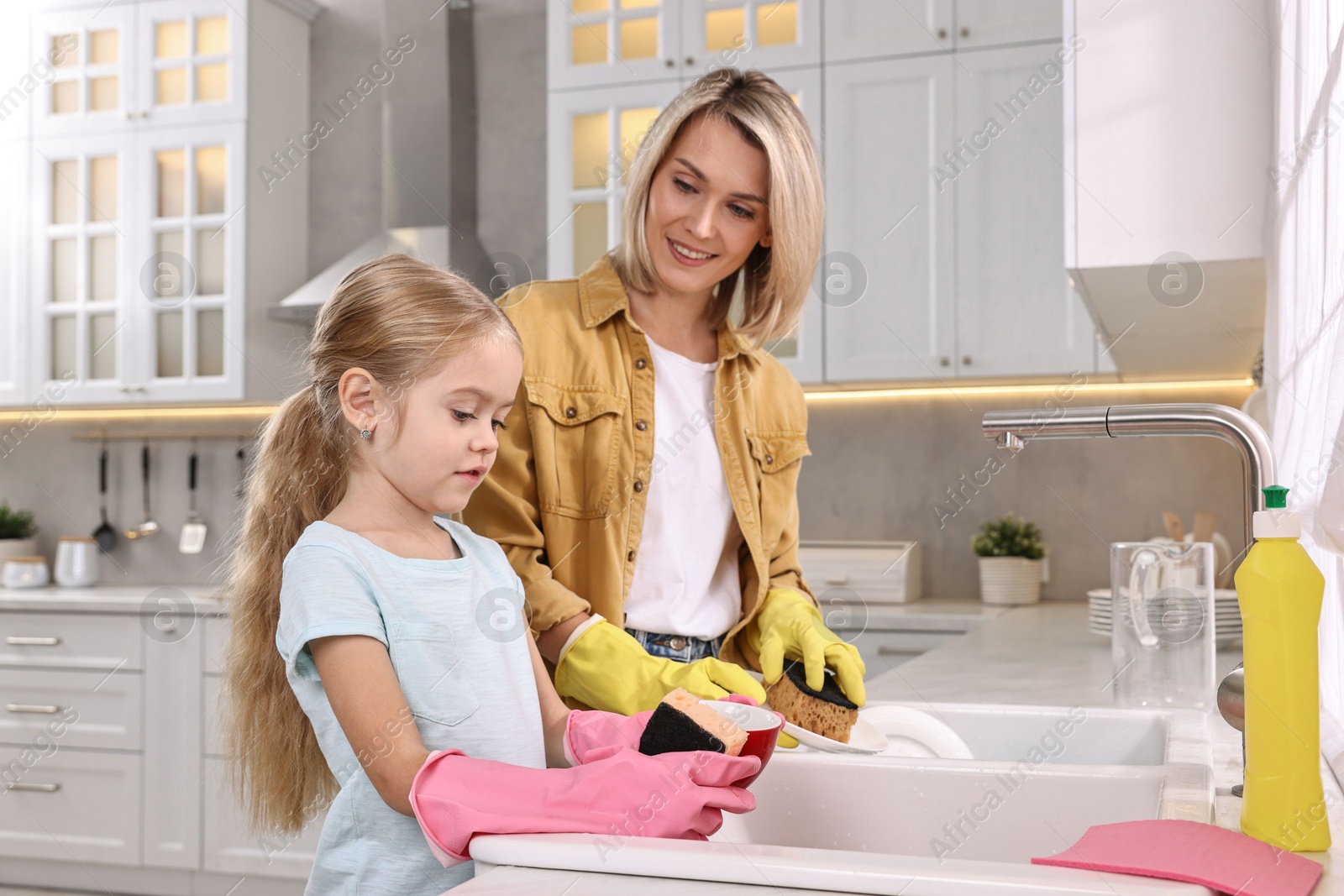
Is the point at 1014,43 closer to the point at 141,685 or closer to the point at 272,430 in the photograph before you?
the point at 272,430

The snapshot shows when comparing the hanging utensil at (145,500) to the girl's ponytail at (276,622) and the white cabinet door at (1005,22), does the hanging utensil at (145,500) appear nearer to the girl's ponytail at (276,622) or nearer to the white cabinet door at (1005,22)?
the white cabinet door at (1005,22)

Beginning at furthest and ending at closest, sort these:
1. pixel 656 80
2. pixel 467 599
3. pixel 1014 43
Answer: pixel 656 80, pixel 1014 43, pixel 467 599

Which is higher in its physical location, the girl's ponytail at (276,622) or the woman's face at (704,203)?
the woman's face at (704,203)

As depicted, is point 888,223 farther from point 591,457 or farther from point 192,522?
point 192,522

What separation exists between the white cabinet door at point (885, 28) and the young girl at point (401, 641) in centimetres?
198

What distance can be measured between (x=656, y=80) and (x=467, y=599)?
2.13 meters

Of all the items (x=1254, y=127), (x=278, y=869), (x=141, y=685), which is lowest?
(x=278, y=869)

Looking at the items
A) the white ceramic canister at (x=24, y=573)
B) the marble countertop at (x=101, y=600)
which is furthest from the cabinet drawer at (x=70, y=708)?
the white ceramic canister at (x=24, y=573)

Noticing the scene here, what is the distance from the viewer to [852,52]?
261 centimetres

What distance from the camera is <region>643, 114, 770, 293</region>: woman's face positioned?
1108 mm

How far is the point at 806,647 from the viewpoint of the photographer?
0.99m

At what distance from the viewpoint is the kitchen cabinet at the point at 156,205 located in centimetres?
303

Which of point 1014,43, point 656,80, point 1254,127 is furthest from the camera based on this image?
point 656,80


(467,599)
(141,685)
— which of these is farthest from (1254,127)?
(141,685)
